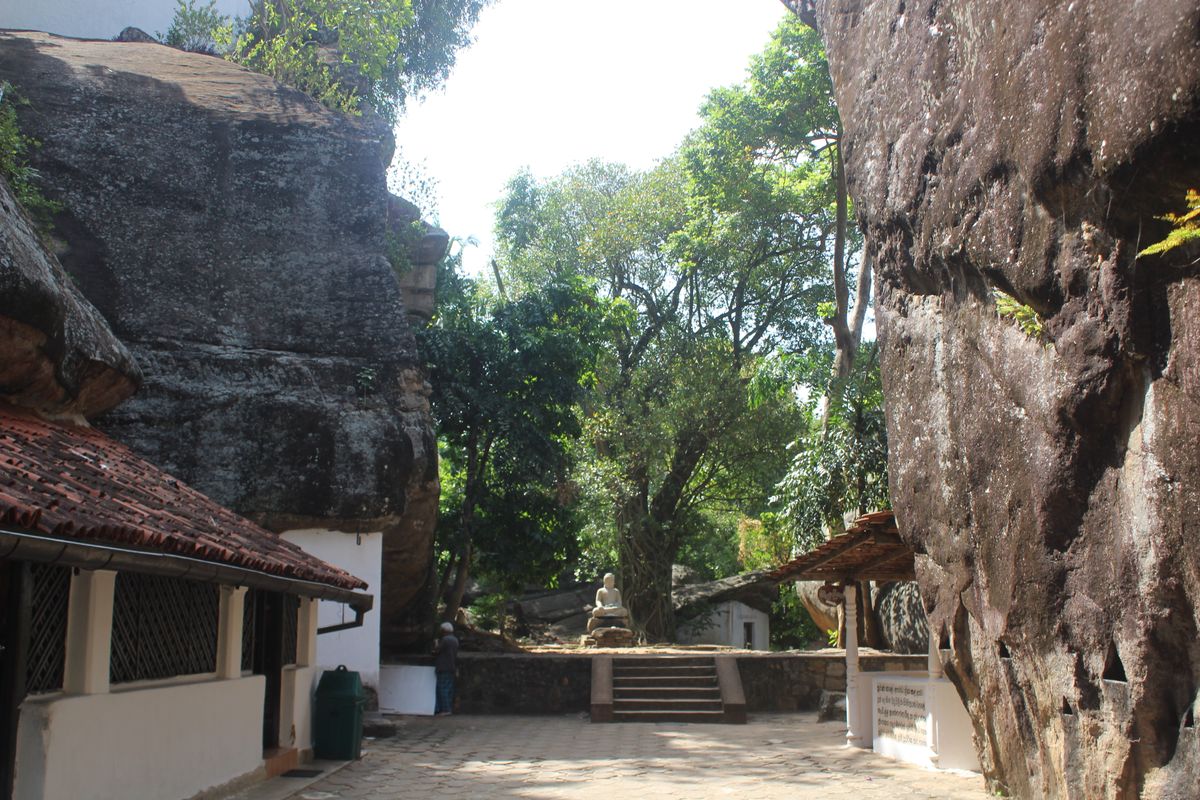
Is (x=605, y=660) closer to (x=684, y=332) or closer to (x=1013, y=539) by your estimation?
(x=1013, y=539)

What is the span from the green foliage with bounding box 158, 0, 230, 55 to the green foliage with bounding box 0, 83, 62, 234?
19.7ft

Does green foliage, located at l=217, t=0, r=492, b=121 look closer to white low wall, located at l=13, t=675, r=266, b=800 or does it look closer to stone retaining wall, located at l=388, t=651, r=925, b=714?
stone retaining wall, located at l=388, t=651, r=925, b=714

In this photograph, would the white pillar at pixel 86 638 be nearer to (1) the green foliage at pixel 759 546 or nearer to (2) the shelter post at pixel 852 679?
(2) the shelter post at pixel 852 679

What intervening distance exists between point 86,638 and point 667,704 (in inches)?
421

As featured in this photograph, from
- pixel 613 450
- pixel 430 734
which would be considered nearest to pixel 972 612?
pixel 430 734

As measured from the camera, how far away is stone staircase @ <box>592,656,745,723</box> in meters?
15.4

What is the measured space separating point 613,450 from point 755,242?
6940 millimetres

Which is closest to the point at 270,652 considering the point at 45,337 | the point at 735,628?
the point at 45,337

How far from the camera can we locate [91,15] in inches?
760

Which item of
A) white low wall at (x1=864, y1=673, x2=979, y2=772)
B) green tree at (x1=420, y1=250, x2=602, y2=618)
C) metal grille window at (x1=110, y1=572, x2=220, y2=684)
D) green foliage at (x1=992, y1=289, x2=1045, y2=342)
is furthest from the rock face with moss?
green foliage at (x1=992, y1=289, x2=1045, y2=342)

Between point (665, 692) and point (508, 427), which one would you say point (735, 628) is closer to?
point (508, 427)

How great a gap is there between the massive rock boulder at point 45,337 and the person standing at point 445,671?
7223mm

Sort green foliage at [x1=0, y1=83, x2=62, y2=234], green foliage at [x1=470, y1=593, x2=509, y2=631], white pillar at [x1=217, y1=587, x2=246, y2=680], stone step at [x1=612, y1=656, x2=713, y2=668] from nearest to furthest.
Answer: white pillar at [x1=217, y1=587, x2=246, y2=680] → green foliage at [x1=0, y1=83, x2=62, y2=234] → stone step at [x1=612, y1=656, x2=713, y2=668] → green foliage at [x1=470, y1=593, x2=509, y2=631]

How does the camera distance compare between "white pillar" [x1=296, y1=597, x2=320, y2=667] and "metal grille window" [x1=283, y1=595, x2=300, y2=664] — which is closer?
"metal grille window" [x1=283, y1=595, x2=300, y2=664]
